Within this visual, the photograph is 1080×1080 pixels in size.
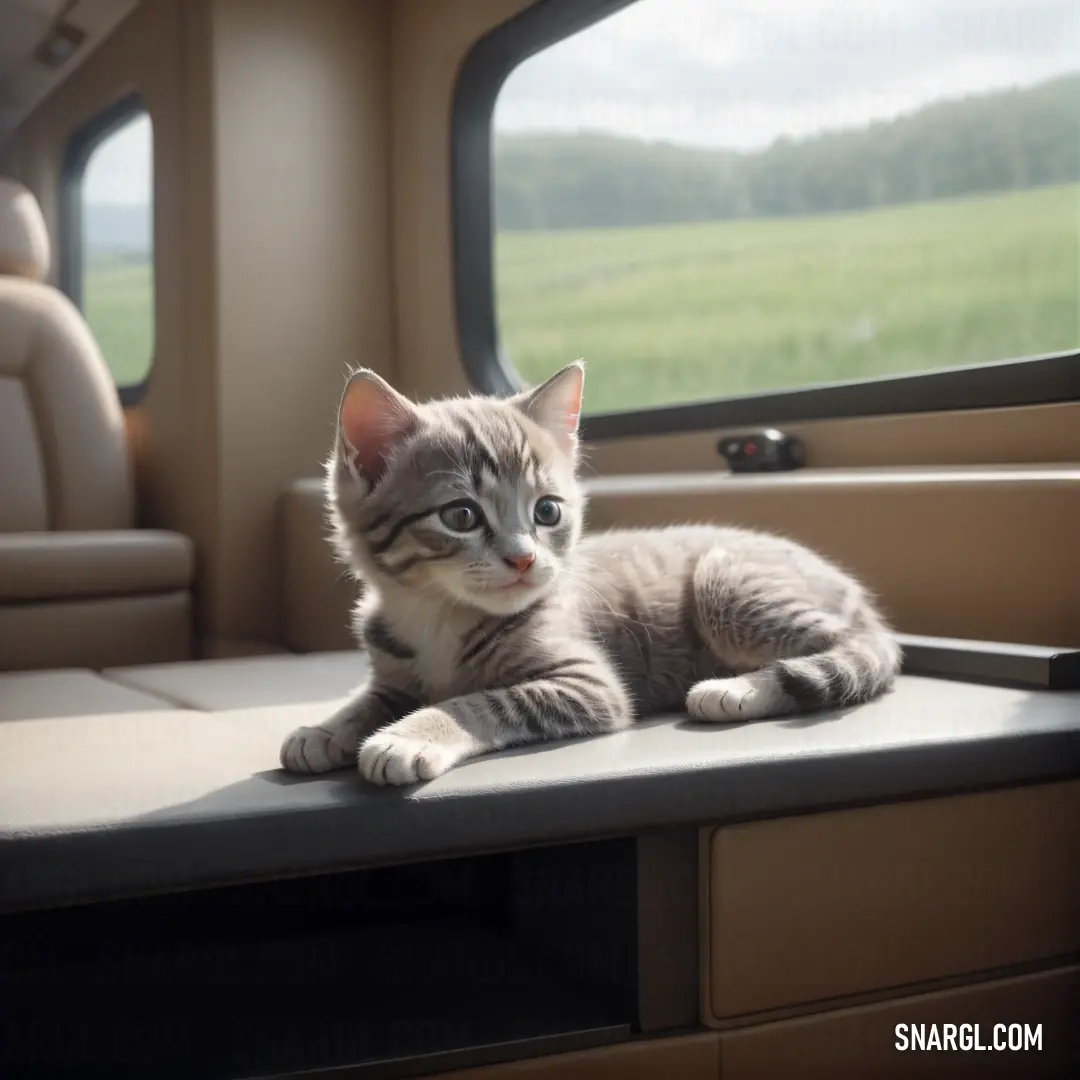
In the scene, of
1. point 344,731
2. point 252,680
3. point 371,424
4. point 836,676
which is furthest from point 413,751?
point 252,680

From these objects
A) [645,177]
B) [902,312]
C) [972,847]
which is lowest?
[972,847]

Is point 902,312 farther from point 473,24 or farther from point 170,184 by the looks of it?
point 170,184

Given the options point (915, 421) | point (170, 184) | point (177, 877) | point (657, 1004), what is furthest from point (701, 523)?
point (170, 184)

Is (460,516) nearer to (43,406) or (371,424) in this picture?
(371,424)

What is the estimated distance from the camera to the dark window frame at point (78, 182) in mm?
3525

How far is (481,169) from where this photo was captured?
285 cm

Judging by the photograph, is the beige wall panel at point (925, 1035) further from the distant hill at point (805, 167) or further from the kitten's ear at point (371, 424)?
the distant hill at point (805, 167)

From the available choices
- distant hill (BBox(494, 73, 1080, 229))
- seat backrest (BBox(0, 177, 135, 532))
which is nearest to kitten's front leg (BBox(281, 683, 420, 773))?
distant hill (BBox(494, 73, 1080, 229))

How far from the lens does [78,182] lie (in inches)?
158

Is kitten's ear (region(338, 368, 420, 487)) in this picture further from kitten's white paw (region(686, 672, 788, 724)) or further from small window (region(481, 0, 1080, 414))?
small window (region(481, 0, 1080, 414))

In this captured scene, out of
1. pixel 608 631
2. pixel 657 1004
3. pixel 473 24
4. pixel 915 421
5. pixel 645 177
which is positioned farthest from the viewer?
pixel 645 177

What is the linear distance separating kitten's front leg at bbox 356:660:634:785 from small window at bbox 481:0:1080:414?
0.95m

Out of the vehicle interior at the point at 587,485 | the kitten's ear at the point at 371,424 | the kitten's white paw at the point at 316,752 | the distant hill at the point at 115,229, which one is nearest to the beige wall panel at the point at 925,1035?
the vehicle interior at the point at 587,485

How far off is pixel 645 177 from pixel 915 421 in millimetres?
1208
